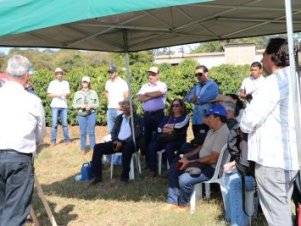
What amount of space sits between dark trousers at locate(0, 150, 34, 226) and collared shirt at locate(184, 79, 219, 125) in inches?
134

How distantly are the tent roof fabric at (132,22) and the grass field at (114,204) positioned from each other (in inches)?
83.4

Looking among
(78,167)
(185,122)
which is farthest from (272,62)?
(78,167)

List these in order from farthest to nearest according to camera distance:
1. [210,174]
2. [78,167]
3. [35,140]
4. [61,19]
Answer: [78,167], [210,174], [35,140], [61,19]

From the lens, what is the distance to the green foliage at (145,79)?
43.8ft

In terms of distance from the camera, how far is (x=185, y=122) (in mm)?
6688

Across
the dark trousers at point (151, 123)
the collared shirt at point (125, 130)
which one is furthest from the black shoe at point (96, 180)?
the dark trousers at point (151, 123)

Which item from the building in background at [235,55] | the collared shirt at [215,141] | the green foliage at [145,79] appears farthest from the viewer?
the building in background at [235,55]

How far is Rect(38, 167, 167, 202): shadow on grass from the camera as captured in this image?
5.88m

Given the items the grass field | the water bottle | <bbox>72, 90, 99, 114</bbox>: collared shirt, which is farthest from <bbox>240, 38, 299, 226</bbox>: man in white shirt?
<bbox>72, 90, 99, 114</bbox>: collared shirt

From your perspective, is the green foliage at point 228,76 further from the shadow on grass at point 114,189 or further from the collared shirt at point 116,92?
the shadow on grass at point 114,189

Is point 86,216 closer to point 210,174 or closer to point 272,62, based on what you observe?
point 210,174

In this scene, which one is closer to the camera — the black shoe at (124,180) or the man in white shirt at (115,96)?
the black shoe at (124,180)

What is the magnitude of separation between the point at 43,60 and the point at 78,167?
132ft

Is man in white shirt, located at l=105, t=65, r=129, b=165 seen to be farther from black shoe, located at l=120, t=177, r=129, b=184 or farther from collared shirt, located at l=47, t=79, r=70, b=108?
black shoe, located at l=120, t=177, r=129, b=184
